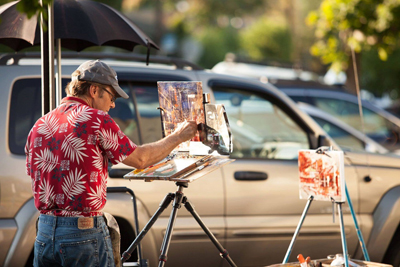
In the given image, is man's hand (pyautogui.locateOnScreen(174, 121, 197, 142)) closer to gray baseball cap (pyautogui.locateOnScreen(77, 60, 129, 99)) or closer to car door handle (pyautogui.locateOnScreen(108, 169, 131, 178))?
gray baseball cap (pyautogui.locateOnScreen(77, 60, 129, 99))

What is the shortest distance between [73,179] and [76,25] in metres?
1.58

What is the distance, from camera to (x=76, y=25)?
402cm

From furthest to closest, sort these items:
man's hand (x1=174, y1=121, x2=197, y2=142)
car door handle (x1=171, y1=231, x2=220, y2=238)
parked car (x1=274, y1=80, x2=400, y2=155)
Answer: parked car (x1=274, y1=80, x2=400, y2=155)
car door handle (x1=171, y1=231, x2=220, y2=238)
man's hand (x1=174, y1=121, x2=197, y2=142)

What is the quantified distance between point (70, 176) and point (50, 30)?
49.3 inches

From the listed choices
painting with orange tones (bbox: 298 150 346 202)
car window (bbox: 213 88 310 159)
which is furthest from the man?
car window (bbox: 213 88 310 159)

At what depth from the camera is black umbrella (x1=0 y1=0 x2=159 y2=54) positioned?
3961 millimetres

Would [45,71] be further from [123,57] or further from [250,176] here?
[250,176]

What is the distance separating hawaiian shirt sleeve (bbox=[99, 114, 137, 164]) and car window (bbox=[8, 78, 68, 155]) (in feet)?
5.27

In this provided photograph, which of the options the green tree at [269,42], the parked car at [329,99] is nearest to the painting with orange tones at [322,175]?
the parked car at [329,99]

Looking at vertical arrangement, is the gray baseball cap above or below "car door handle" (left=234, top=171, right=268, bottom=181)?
above

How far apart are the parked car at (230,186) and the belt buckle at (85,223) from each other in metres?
1.44

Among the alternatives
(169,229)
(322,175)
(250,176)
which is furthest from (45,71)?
(322,175)

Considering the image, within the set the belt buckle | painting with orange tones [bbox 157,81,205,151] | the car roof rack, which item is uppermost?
the car roof rack

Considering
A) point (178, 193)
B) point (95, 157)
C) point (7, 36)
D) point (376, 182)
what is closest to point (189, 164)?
point (178, 193)
